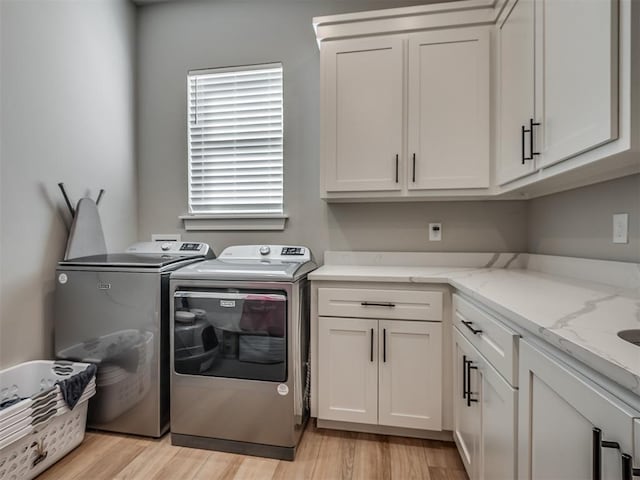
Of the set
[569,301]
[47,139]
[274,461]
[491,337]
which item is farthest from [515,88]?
[47,139]

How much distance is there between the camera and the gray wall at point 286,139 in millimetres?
2217

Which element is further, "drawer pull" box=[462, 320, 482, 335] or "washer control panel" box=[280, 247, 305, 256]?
"washer control panel" box=[280, 247, 305, 256]

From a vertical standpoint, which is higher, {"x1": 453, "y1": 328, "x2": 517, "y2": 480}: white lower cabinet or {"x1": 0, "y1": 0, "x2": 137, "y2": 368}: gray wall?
{"x1": 0, "y1": 0, "x2": 137, "y2": 368}: gray wall

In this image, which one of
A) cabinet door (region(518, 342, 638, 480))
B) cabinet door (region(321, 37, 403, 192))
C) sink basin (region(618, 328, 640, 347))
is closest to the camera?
cabinet door (region(518, 342, 638, 480))

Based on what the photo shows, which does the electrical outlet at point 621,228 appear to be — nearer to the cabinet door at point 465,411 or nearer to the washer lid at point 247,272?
the cabinet door at point 465,411

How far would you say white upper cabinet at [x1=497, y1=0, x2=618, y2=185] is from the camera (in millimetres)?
980

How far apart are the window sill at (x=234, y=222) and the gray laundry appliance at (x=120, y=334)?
0.68m

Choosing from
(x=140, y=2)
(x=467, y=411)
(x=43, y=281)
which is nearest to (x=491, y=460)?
(x=467, y=411)

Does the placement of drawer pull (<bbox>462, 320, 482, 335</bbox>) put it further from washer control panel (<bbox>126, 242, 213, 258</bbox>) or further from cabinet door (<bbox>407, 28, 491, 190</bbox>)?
washer control panel (<bbox>126, 242, 213, 258</bbox>)

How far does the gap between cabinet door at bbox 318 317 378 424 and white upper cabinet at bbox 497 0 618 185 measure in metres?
1.11

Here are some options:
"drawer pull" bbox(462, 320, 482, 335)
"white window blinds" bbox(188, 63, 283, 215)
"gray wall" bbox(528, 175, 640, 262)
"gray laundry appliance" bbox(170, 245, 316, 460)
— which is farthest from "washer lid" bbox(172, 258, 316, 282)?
"gray wall" bbox(528, 175, 640, 262)

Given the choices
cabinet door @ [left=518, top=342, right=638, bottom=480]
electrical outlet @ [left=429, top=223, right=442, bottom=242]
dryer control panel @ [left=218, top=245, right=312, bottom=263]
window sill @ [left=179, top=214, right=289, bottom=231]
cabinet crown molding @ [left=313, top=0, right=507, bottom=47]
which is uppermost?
cabinet crown molding @ [left=313, top=0, right=507, bottom=47]

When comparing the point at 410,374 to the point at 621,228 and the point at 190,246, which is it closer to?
the point at 621,228

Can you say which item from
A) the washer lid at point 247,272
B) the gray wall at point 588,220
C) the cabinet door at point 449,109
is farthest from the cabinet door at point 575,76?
the washer lid at point 247,272
